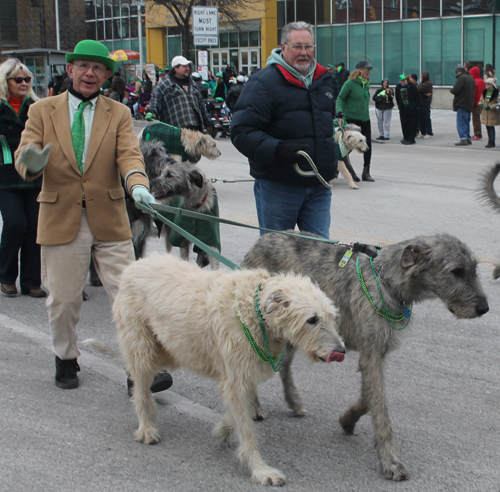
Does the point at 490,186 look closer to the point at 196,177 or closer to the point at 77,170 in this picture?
the point at 196,177

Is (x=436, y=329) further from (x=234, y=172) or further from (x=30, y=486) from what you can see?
(x=234, y=172)

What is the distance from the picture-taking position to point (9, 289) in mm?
6977

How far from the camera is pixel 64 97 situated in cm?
443

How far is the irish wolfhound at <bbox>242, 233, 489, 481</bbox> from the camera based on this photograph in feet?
11.6

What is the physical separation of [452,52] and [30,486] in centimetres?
3204

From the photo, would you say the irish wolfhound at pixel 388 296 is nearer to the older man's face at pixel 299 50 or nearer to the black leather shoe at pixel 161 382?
the black leather shoe at pixel 161 382

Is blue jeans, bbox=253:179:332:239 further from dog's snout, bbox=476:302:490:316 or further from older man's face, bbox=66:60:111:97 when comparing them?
dog's snout, bbox=476:302:490:316

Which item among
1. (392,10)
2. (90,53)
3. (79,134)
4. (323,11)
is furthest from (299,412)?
(323,11)

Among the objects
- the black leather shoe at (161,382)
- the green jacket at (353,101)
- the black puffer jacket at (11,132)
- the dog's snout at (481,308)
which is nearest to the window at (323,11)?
the green jacket at (353,101)

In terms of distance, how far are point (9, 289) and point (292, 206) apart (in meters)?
3.43

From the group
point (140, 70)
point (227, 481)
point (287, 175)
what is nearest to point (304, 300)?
point (227, 481)

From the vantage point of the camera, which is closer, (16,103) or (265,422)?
(265,422)

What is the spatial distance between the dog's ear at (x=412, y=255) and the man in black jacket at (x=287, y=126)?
157cm

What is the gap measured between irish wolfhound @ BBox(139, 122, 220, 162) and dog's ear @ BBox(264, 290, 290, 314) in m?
5.74
